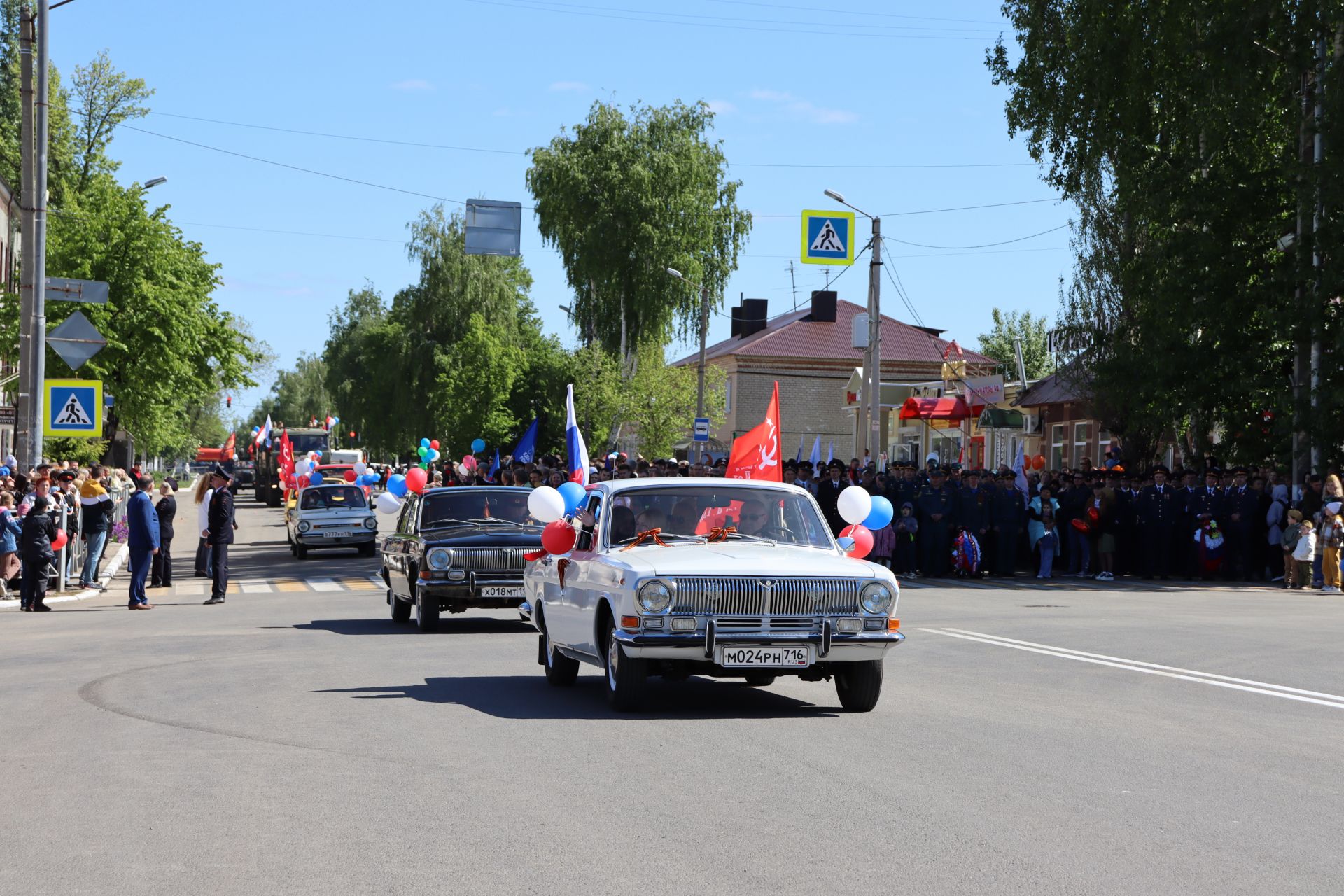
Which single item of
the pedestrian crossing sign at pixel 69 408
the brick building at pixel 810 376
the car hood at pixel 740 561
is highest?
the brick building at pixel 810 376

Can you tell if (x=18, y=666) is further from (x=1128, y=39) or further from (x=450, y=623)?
(x=1128, y=39)

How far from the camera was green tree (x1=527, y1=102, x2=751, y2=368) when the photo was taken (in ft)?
200

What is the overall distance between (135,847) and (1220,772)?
17.9ft

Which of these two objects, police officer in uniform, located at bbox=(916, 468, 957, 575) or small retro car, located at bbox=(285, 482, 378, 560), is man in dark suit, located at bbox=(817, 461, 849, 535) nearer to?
police officer in uniform, located at bbox=(916, 468, 957, 575)

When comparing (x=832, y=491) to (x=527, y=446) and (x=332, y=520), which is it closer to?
(x=527, y=446)

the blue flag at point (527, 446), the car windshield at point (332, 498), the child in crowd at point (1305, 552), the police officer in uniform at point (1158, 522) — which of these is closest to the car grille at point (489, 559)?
the blue flag at point (527, 446)

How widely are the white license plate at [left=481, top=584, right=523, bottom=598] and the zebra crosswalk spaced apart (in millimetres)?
9187

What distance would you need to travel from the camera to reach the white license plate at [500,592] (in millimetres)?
18312

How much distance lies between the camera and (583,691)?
1282 cm

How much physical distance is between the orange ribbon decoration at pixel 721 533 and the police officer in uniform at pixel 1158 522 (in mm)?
18122

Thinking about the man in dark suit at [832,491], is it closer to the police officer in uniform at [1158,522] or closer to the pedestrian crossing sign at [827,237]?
the police officer in uniform at [1158,522]

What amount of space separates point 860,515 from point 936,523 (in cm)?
1657

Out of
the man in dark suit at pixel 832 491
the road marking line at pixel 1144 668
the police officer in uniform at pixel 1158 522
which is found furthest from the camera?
the man in dark suit at pixel 832 491

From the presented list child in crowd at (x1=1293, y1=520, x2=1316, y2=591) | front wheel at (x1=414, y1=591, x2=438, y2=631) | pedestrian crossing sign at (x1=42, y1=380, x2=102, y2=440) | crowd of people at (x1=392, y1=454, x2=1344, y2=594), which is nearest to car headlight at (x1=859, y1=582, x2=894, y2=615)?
front wheel at (x1=414, y1=591, x2=438, y2=631)
